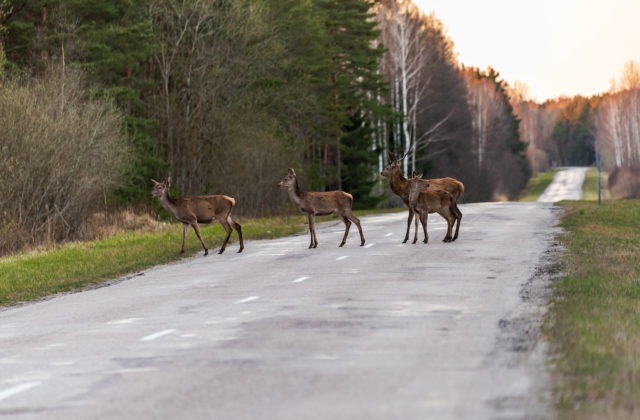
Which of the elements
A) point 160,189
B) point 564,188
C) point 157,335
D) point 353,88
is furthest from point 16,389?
point 564,188

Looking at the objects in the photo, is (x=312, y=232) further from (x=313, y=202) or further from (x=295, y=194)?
(x=295, y=194)

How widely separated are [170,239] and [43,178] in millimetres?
4064

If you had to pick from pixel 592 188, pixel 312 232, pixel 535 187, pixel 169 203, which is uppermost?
pixel 169 203

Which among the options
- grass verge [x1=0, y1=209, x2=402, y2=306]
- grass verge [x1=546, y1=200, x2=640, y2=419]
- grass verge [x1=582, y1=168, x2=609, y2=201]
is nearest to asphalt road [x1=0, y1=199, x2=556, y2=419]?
grass verge [x1=546, y1=200, x2=640, y2=419]

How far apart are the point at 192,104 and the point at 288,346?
39.6 meters

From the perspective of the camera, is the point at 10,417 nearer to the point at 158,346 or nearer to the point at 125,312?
the point at 158,346

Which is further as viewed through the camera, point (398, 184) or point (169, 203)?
point (398, 184)

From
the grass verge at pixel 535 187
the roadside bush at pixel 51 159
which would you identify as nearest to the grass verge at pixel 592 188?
the grass verge at pixel 535 187

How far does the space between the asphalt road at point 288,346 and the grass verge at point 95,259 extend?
1.40 metres

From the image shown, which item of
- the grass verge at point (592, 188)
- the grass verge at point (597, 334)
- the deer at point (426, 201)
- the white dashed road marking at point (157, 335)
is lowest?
the grass verge at point (592, 188)

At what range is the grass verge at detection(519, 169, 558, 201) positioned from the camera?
12419cm

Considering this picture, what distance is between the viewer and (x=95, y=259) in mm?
25500

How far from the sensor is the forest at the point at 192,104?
31344 mm

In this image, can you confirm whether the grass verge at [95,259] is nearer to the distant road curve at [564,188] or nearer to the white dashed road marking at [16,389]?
the white dashed road marking at [16,389]
